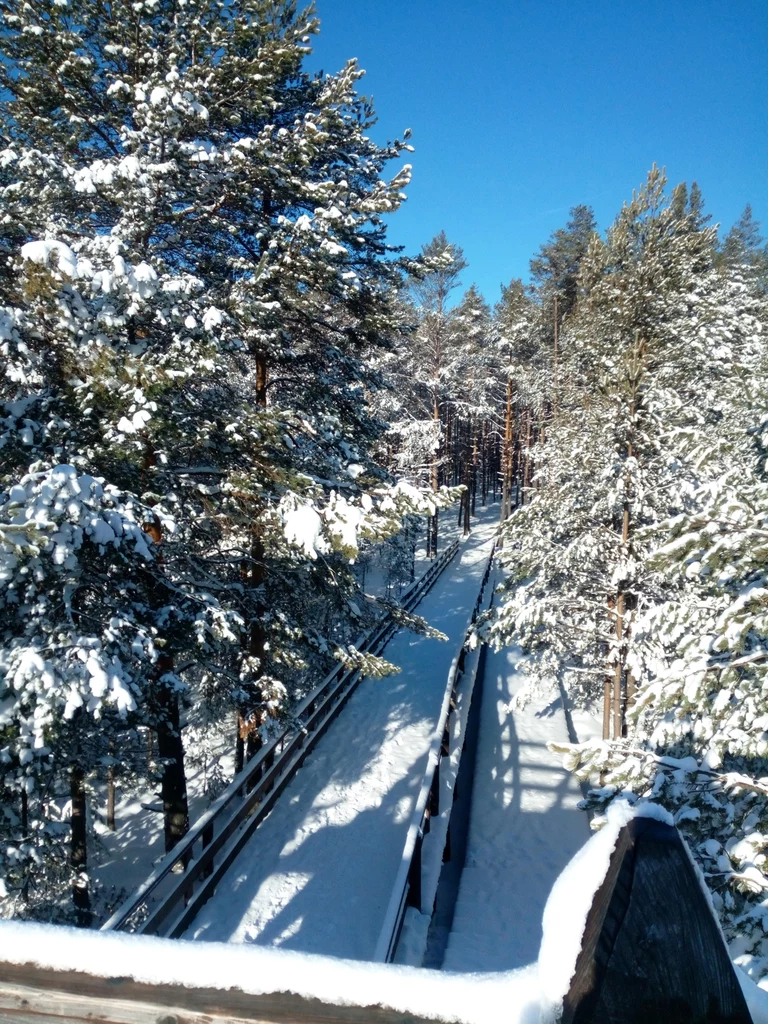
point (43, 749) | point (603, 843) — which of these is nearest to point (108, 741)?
point (43, 749)

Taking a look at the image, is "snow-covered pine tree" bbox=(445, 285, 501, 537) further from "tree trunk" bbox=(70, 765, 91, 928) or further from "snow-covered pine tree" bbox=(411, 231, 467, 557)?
"tree trunk" bbox=(70, 765, 91, 928)

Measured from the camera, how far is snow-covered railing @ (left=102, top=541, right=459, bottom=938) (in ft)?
19.1

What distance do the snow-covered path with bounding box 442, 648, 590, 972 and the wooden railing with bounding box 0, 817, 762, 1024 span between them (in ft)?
14.4

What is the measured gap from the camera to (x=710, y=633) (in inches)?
211

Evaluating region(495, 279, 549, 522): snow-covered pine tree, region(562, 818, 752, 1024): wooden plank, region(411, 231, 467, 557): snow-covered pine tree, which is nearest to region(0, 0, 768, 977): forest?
region(562, 818, 752, 1024): wooden plank

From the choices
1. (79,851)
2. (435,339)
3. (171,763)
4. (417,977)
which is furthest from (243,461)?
(435,339)

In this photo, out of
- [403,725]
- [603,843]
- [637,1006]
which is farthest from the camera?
[403,725]

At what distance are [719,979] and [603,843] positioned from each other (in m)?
0.26

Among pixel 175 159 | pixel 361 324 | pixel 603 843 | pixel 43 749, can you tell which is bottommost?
pixel 43 749

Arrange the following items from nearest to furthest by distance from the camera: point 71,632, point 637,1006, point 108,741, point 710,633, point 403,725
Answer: point 637,1006 < point 710,633 < point 71,632 < point 108,741 < point 403,725

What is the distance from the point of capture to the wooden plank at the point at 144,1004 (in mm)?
1099

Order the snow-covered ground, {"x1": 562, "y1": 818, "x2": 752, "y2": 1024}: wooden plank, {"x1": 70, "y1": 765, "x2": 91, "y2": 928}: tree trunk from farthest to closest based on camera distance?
the snow-covered ground < {"x1": 70, "y1": 765, "x2": 91, "y2": 928}: tree trunk < {"x1": 562, "y1": 818, "x2": 752, "y2": 1024}: wooden plank

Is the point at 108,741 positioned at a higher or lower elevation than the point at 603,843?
lower

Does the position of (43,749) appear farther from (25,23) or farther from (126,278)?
(25,23)
